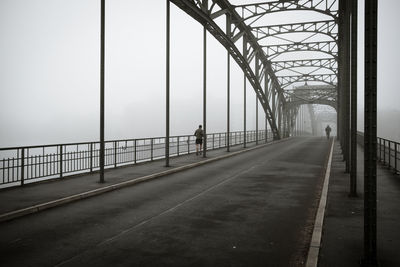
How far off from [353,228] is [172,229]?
338 centimetres

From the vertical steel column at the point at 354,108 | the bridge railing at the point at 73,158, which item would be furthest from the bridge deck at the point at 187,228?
the bridge railing at the point at 73,158

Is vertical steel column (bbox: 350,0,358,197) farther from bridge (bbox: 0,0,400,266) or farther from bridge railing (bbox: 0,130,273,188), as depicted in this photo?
bridge railing (bbox: 0,130,273,188)

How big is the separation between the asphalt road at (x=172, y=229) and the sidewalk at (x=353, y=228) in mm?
368

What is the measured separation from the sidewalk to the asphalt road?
0.37 m

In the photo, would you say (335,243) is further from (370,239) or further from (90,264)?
(90,264)

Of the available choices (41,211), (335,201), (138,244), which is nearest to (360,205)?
(335,201)

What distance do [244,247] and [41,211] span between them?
492 cm

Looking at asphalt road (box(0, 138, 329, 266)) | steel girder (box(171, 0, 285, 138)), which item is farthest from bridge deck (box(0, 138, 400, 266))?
steel girder (box(171, 0, 285, 138))

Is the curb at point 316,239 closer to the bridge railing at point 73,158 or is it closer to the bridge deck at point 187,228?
the bridge deck at point 187,228

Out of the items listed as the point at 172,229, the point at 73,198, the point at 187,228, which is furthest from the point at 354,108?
the point at 73,198

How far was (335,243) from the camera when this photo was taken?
520 centimetres

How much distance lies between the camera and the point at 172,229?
6.07m

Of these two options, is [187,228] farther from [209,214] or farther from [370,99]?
[370,99]

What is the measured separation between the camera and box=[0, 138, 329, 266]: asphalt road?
4719 millimetres
